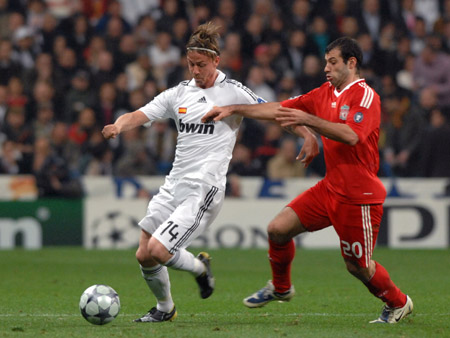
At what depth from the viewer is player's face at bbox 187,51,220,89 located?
23.2ft

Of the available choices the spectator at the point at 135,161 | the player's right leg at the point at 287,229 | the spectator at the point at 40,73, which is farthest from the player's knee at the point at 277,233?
the spectator at the point at 40,73

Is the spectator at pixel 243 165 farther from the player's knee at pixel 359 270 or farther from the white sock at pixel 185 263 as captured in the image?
the player's knee at pixel 359 270

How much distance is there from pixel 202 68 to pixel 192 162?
78cm

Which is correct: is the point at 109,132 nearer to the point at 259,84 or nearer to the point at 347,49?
the point at 347,49

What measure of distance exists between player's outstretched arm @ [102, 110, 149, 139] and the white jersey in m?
0.07

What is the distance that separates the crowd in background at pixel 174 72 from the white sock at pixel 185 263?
807cm

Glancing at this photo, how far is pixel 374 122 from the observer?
673 centimetres

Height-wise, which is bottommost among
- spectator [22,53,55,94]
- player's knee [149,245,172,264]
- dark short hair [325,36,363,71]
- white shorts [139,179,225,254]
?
player's knee [149,245,172,264]

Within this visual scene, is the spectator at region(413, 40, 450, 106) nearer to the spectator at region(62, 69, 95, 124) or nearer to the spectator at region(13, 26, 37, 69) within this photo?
the spectator at region(62, 69, 95, 124)

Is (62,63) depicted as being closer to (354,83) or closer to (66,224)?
(66,224)

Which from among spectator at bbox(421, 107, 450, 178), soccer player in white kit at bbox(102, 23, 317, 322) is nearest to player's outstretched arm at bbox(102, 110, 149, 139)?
soccer player in white kit at bbox(102, 23, 317, 322)

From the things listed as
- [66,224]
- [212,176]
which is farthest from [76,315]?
[66,224]

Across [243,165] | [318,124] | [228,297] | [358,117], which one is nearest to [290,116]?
[318,124]

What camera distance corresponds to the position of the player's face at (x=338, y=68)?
689cm
